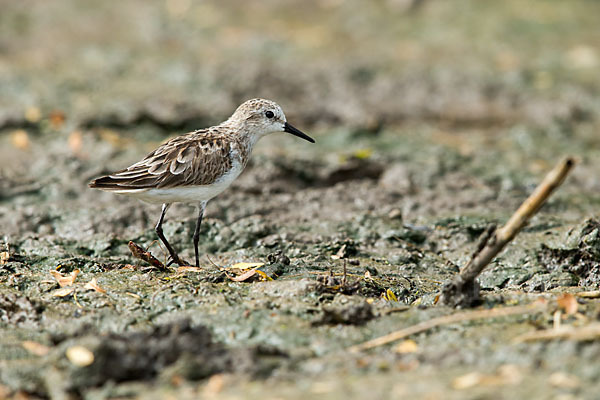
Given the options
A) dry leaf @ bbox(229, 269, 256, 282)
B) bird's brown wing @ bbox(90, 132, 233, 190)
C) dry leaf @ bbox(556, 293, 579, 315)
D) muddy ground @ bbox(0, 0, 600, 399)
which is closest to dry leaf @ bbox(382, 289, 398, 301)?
muddy ground @ bbox(0, 0, 600, 399)

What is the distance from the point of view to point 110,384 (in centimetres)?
395

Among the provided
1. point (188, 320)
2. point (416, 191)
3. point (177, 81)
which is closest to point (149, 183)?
point (188, 320)

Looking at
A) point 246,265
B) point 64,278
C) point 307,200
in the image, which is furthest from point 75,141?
point 246,265

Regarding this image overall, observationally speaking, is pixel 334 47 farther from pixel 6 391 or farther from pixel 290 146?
pixel 6 391

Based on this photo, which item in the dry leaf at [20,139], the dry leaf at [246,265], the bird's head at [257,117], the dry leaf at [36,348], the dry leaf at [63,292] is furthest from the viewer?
the dry leaf at [20,139]

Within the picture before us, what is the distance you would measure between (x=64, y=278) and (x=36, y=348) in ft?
3.38

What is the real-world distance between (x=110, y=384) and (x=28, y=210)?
3893mm

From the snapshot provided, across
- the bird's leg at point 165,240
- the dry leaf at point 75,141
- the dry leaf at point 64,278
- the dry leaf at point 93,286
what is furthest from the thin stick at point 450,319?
the dry leaf at point 75,141

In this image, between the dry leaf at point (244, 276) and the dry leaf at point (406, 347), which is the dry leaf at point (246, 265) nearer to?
the dry leaf at point (244, 276)

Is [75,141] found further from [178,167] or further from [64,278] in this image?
[64,278]

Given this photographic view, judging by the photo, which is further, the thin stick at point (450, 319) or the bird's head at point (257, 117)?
the bird's head at point (257, 117)

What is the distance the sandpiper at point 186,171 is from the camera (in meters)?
6.04

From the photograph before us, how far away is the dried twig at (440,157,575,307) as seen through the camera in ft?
13.3

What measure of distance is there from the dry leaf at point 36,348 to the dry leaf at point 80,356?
1.16 feet
